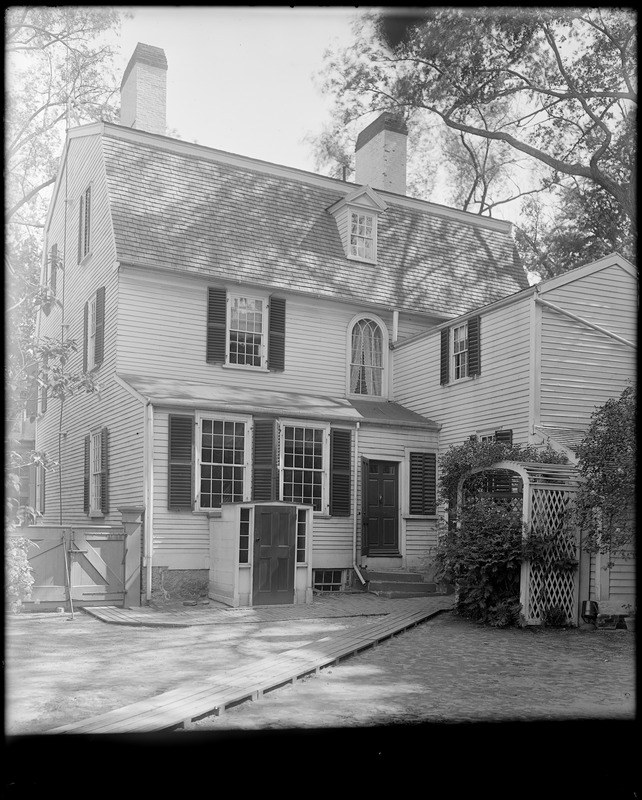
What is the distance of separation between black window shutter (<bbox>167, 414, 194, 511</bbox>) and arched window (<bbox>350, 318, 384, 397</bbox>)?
5004mm

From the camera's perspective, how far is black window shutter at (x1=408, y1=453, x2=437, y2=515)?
16609mm

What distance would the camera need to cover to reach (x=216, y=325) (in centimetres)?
1641

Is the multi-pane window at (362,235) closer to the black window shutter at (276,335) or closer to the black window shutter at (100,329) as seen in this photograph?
the black window shutter at (276,335)

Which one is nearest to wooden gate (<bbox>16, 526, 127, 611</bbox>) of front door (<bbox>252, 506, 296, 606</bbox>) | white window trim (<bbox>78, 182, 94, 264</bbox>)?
front door (<bbox>252, 506, 296, 606</bbox>)

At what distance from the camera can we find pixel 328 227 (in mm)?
19172

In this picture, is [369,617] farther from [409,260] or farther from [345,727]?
[409,260]

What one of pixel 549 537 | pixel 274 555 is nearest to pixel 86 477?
pixel 274 555

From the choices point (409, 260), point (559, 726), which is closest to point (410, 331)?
point (409, 260)

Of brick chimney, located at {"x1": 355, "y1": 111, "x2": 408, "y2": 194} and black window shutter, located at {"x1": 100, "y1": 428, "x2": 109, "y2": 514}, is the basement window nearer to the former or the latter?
black window shutter, located at {"x1": 100, "y1": 428, "x2": 109, "y2": 514}

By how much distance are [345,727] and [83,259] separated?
1423cm

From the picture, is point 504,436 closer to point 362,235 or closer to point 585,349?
point 585,349

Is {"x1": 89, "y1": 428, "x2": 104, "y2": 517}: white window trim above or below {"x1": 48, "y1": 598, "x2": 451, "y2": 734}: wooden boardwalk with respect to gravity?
above

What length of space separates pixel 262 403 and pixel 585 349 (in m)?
5.96

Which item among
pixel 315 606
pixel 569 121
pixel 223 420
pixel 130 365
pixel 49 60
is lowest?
pixel 315 606
